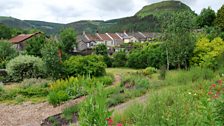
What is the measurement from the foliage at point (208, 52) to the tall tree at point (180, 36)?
749 millimetres

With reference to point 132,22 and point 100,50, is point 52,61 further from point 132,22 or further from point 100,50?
point 132,22

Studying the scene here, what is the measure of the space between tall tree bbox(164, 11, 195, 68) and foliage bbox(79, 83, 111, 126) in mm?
19963

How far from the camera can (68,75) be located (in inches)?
788

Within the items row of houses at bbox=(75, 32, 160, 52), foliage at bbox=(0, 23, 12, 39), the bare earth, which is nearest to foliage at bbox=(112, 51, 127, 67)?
the bare earth

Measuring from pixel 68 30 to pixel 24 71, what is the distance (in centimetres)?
2582

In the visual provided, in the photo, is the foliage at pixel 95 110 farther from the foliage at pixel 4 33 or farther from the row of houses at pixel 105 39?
the foliage at pixel 4 33

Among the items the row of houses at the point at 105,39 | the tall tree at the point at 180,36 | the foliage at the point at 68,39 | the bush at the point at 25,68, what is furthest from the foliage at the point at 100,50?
the row of houses at the point at 105,39

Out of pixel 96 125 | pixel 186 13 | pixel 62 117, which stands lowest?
pixel 62 117

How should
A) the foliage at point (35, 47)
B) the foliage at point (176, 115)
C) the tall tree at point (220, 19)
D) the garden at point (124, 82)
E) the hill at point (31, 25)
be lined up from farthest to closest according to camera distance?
the hill at point (31, 25) < the foliage at point (35, 47) < the tall tree at point (220, 19) < the garden at point (124, 82) < the foliage at point (176, 115)

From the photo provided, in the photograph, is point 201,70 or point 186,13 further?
point 186,13

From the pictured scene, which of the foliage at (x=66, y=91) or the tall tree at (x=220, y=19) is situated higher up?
the tall tree at (x=220, y=19)

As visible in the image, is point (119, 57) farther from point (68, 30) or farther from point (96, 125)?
point (96, 125)

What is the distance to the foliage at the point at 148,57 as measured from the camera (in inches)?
1048

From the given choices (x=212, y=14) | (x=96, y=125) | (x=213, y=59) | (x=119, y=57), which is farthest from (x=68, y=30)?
(x=96, y=125)
